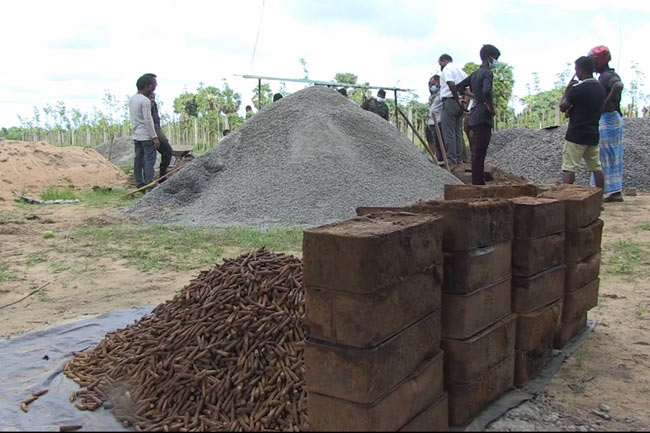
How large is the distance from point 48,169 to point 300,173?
27.5 ft

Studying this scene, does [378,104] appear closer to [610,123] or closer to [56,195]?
[610,123]

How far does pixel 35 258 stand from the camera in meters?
6.31

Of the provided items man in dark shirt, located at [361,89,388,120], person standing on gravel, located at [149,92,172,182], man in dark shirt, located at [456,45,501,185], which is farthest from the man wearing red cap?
person standing on gravel, located at [149,92,172,182]

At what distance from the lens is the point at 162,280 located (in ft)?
17.1

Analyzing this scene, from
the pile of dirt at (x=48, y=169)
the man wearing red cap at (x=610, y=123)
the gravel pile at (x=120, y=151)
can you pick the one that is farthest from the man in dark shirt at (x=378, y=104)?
the gravel pile at (x=120, y=151)

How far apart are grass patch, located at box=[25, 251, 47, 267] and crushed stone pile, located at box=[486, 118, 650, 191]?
9741 millimetres

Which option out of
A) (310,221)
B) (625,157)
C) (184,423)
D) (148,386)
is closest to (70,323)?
(148,386)

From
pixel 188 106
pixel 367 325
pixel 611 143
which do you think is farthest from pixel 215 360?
pixel 188 106

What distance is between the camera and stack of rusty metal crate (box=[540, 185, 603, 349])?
349cm

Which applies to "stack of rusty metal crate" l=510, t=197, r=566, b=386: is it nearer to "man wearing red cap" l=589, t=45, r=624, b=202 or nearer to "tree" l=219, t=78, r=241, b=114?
"man wearing red cap" l=589, t=45, r=624, b=202

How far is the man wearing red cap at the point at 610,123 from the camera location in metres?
8.21

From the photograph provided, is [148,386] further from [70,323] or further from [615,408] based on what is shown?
[615,408]

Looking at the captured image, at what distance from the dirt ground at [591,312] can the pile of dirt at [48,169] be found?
17.0 feet

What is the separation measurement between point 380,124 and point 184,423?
888cm
